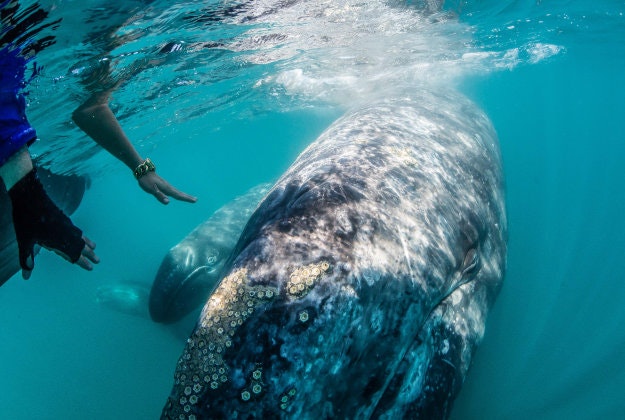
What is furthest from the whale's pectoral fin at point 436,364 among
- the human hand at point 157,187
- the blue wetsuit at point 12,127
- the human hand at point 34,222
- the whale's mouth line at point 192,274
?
the whale's mouth line at point 192,274

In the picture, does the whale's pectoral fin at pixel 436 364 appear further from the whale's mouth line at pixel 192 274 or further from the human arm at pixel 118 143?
the whale's mouth line at pixel 192 274

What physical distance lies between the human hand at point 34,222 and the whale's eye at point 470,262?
3.83 m

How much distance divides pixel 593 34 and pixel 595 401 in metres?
24.5

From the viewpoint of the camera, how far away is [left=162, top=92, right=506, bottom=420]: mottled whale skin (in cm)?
250

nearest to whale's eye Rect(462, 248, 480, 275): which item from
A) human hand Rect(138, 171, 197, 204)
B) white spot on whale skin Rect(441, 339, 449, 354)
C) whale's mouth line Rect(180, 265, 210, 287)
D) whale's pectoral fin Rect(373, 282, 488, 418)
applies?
whale's pectoral fin Rect(373, 282, 488, 418)

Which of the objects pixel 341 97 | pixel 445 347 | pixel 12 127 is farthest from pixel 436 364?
pixel 341 97

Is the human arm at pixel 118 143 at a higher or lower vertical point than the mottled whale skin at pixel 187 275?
higher

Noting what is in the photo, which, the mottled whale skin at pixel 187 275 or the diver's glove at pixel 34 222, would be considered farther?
the mottled whale skin at pixel 187 275

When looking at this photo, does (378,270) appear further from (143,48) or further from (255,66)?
(255,66)

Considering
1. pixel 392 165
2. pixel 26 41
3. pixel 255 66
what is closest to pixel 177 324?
pixel 26 41

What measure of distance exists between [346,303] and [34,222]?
235 centimetres

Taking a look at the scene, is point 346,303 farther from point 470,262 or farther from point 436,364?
point 470,262

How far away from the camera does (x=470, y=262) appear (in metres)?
4.13

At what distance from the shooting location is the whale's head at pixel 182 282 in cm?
912
